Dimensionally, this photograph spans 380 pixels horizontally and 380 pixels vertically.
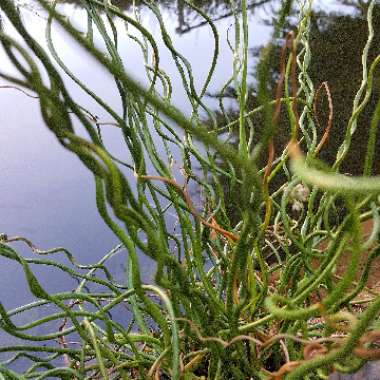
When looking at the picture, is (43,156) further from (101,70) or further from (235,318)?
(101,70)

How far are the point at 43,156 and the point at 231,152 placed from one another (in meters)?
1.03

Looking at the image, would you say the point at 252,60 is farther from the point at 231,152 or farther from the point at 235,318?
the point at 231,152

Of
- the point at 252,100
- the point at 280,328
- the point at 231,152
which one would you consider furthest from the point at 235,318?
the point at 252,100

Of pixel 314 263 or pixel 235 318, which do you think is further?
pixel 314 263

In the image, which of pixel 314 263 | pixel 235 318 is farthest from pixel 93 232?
pixel 235 318

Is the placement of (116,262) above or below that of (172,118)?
above

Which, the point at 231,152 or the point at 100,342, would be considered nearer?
the point at 231,152

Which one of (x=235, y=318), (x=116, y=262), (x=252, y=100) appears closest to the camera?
(x=235, y=318)

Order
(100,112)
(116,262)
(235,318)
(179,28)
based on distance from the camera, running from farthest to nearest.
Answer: (179,28), (100,112), (116,262), (235,318)

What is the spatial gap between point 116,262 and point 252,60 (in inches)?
25.7

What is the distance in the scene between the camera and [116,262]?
3.24ft

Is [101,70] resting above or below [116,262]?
below

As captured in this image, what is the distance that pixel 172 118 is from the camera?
17cm

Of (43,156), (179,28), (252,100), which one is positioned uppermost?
(179,28)
